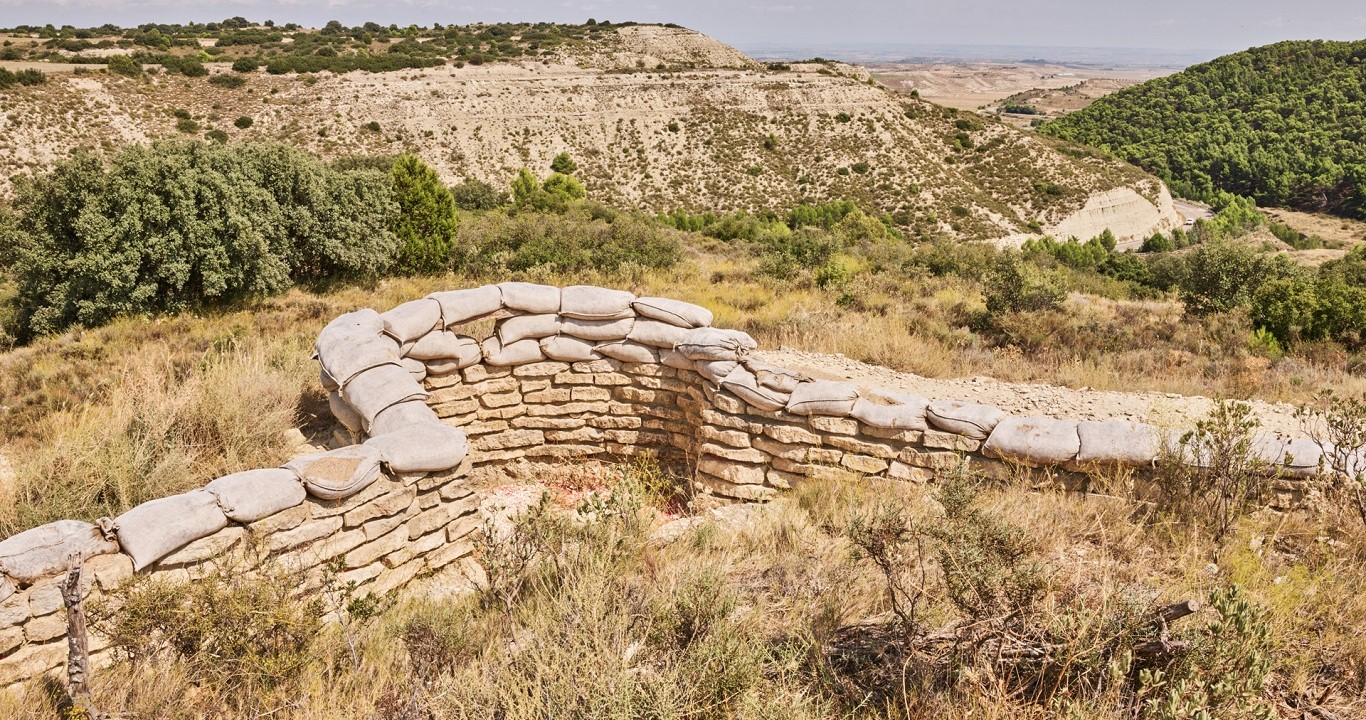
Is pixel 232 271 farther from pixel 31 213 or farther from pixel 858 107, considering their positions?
pixel 858 107

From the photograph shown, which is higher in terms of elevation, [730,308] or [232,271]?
[232,271]

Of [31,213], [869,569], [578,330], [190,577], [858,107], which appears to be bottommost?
[869,569]

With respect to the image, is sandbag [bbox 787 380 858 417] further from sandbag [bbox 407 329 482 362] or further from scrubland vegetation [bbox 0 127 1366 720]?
sandbag [bbox 407 329 482 362]

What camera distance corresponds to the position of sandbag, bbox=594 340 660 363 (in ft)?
22.7

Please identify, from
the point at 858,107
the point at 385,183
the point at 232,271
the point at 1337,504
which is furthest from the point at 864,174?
the point at 1337,504

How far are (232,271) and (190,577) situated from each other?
8780 millimetres

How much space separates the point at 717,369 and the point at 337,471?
3.16 m

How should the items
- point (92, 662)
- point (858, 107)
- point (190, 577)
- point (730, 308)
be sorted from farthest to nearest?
point (858, 107) < point (730, 308) < point (190, 577) < point (92, 662)

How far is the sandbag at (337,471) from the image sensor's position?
4176mm

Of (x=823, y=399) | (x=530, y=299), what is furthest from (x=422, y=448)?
(x=823, y=399)

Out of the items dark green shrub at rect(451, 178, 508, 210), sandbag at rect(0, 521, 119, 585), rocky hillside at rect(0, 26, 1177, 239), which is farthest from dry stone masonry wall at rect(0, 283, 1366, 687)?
rocky hillside at rect(0, 26, 1177, 239)

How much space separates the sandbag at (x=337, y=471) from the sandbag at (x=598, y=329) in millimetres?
2674

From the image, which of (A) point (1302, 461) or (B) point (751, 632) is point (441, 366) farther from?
(A) point (1302, 461)

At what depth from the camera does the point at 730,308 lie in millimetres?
11430
